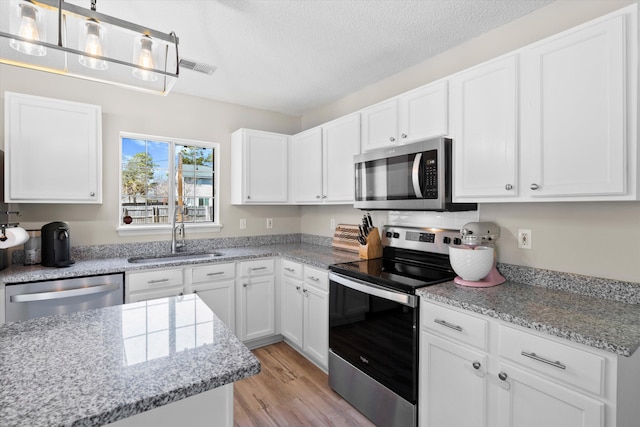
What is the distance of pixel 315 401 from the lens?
225 centimetres

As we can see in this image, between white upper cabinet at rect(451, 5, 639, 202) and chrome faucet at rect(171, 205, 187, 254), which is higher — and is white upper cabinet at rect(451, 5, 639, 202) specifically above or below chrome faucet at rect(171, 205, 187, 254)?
above

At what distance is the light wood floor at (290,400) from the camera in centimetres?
205

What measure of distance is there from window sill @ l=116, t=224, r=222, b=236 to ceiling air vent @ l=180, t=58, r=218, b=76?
4.86ft

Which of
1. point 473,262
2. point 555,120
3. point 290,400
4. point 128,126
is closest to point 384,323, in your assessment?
point 473,262

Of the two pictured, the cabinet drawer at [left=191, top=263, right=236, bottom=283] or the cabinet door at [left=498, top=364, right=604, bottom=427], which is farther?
the cabinet drawer at [left=191, top=263, right=236, bottom=283]

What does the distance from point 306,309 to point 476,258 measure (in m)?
1.49

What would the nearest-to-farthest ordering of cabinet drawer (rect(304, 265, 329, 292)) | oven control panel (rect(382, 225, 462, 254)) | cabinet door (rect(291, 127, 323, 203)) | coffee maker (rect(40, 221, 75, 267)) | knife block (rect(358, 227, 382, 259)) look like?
oven control panel (rect(382, 225, 462, 254)) < coffee maker (rect(40, 221, 75, 267)) < cabinet drawer (rect(304, 265, 329, 292)) < knife block (rect(358, 227, 382, 259)) < cabinet door (rect(291, 127, 323, 203))

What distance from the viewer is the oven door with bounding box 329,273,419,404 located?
178cm

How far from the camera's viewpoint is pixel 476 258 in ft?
5.82

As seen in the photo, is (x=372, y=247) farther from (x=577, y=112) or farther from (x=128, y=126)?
(x=128, y=126)

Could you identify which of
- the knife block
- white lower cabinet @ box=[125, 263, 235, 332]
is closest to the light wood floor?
white lower cabinet @ box=[125, 263, 235, 332]

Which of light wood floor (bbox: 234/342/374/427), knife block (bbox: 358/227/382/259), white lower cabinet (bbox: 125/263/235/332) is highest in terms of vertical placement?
knife block (bbox: 358/227/382/259)

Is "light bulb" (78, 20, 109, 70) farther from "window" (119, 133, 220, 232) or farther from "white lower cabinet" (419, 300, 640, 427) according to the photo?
"window" (119, 133, 220, 232)

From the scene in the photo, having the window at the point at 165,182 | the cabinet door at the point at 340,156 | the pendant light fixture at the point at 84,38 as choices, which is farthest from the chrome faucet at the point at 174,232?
the pendant light fixture at the point at 84,38
